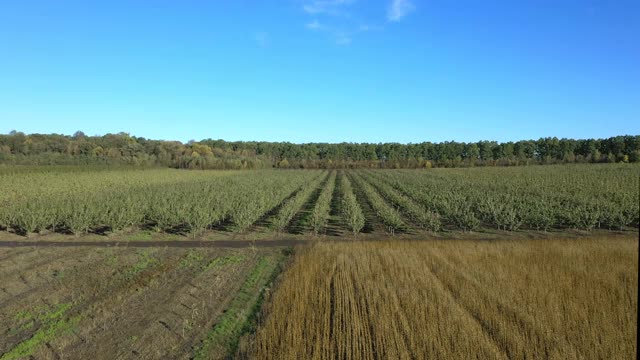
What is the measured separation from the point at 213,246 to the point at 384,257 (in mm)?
8441

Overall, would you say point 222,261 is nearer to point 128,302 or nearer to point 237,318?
point 128,302

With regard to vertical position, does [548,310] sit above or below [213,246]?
above

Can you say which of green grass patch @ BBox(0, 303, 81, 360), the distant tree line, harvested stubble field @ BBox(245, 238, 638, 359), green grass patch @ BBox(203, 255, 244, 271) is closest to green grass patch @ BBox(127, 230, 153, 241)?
green grass patch @ BBox(203, 255, 244, 271)

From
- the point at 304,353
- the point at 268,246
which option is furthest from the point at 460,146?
the point at 304,353

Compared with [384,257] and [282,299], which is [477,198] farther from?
[282,299]

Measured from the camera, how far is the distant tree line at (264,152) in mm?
93500

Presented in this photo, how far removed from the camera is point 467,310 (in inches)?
376

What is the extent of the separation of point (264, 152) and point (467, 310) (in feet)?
579

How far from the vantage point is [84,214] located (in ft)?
76.6

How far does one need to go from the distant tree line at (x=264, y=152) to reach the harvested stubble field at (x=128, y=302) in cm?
5816

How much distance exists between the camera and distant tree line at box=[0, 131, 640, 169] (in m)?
93.5

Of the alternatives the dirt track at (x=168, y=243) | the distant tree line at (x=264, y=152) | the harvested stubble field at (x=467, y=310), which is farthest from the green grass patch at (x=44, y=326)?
the distant tree line at (x=264, y=152)

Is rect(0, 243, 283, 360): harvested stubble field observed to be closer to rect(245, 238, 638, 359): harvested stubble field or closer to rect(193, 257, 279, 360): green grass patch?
rect(193, 257, 279, 360): green grass patch

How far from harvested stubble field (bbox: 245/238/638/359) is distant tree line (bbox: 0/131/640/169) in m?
54.5
